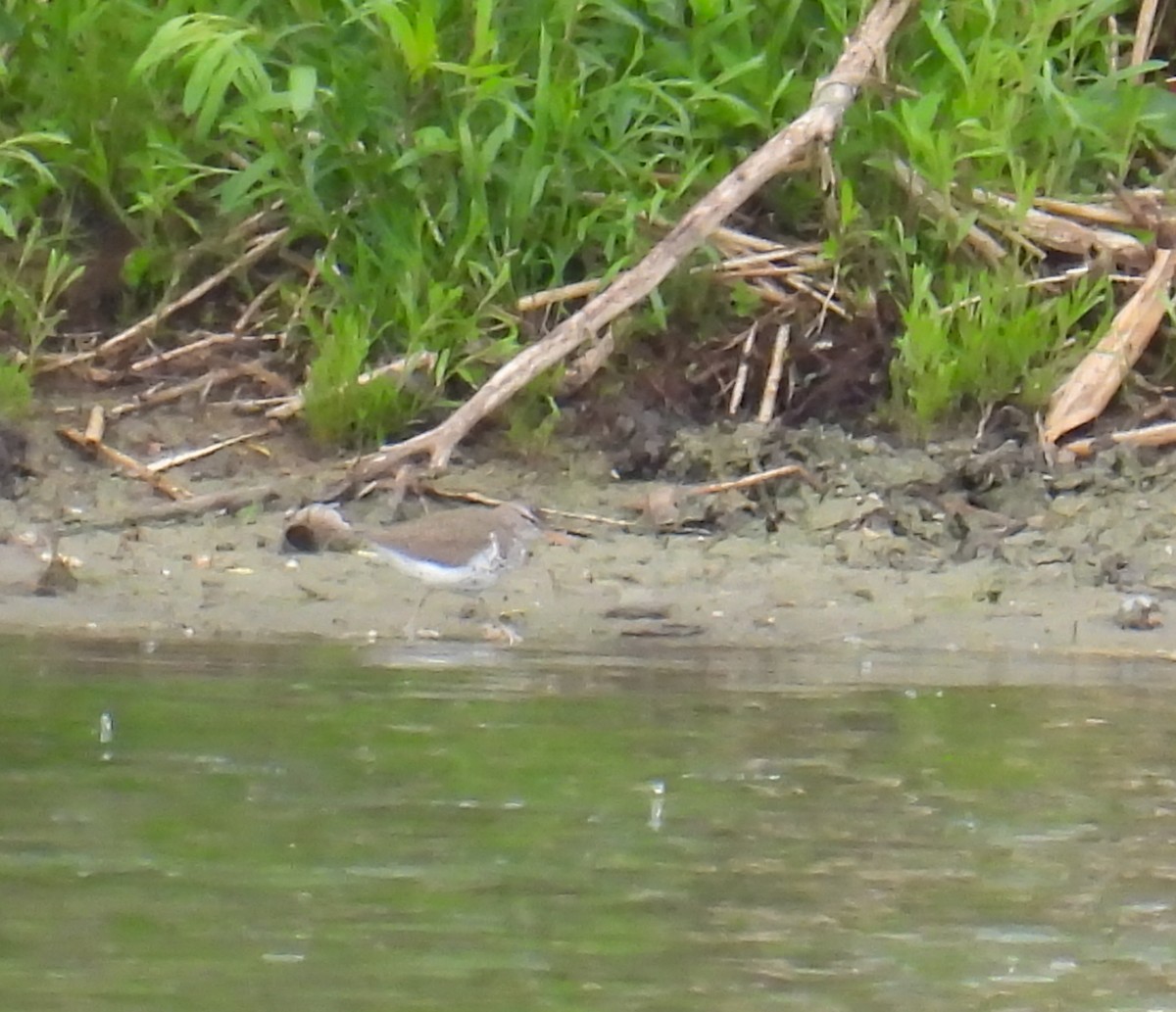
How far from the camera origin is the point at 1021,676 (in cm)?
524

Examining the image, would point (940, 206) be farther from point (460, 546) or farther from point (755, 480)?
point (460, 546)

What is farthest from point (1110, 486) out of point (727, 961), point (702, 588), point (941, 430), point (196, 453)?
point (727, 961)

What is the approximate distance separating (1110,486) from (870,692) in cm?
177

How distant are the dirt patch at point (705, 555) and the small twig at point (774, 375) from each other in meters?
0.20

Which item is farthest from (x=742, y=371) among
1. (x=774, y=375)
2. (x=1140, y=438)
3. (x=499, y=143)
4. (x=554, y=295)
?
(x=1140, y=438)

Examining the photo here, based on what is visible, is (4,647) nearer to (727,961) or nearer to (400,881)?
(400,881)

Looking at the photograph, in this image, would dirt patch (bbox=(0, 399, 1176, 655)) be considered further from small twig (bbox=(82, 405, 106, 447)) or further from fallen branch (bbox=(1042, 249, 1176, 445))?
fallen branch (bbox=(1042, 249, 1176, 445))

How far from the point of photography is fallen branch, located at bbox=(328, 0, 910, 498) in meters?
6.66

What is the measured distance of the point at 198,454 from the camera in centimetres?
684

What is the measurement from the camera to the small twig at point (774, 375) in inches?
272

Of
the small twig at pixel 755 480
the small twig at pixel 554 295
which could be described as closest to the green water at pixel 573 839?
the small twig at pixel 755 480

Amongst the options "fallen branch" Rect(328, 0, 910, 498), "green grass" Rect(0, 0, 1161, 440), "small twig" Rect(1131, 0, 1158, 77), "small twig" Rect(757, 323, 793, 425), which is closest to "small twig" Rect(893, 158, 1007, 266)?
"green grass" Rect(0, 0, 1161, 440)

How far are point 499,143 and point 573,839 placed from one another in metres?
3.47

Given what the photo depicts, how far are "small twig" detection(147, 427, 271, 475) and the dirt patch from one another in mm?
31
